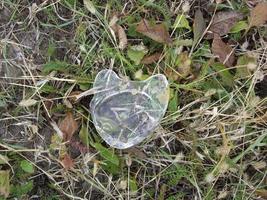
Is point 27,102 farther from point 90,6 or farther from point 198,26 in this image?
point 198,26

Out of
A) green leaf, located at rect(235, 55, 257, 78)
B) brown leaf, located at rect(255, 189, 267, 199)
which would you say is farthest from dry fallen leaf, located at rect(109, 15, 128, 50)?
brown leaf, located at rect(255, 189, 267, 199)

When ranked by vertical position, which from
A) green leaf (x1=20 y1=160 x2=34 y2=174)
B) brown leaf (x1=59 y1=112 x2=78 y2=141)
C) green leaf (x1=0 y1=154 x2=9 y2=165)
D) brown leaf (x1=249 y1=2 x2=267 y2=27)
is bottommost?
green leaf (x1=20 y1=160 x2=34 y2=174)

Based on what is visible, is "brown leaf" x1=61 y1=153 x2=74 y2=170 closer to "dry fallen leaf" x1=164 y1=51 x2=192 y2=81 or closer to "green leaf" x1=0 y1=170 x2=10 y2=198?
"green leaf" x1=0 y1=170 x2=10 y2=198

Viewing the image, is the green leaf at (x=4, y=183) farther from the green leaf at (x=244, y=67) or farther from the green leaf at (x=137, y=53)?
the green leaf at (x=244, y=67)

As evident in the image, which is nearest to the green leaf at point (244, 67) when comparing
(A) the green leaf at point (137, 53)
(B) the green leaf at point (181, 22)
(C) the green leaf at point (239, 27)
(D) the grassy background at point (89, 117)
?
(D) the grassy background at point (89, 117)

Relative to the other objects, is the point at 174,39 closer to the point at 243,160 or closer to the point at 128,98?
the point at 128,98

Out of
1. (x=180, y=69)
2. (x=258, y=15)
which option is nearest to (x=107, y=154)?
(x=180, y=69)
